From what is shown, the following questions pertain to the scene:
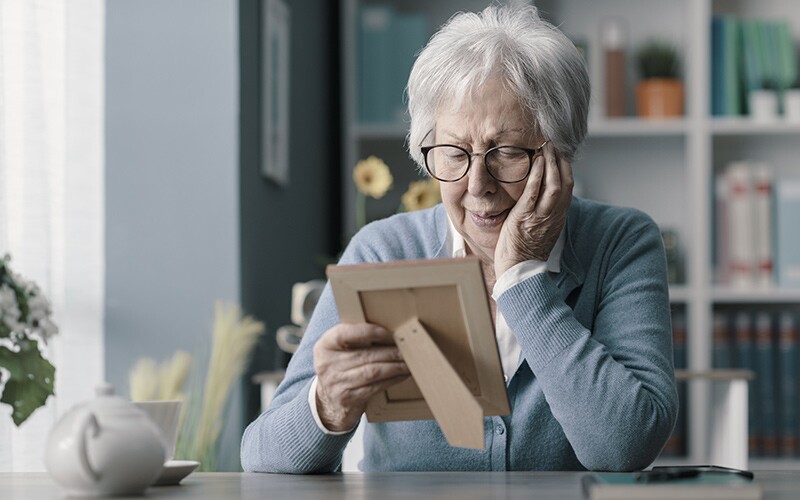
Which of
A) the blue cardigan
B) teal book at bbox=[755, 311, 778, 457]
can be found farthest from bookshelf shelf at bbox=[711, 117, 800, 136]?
the blue cardigan

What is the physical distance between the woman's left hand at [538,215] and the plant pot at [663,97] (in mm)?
2077

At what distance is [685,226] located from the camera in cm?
367

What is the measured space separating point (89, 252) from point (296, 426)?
1.28m

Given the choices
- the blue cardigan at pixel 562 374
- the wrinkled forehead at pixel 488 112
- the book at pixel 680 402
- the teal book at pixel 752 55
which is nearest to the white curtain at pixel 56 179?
the blue cardigan at pixel 562 374

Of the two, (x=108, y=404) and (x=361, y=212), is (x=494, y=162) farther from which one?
(x=361, y=212)

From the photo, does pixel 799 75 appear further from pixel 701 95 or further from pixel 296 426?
pixel 296 426

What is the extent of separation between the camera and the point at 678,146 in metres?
3.75

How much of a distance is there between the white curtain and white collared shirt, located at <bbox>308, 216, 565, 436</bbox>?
935 mm

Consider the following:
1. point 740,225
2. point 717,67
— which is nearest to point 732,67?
point 717,67

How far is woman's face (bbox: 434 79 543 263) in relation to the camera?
1569 millimetres

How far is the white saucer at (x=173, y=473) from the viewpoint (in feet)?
4.10

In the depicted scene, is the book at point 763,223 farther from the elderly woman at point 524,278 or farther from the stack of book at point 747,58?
the elderly woman at point 524,278

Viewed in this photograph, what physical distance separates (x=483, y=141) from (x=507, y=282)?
0.69ft

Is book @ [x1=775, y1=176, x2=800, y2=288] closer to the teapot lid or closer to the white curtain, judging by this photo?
the white curtain
